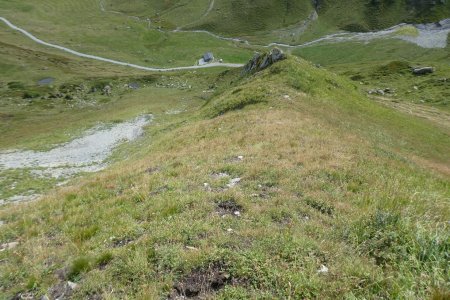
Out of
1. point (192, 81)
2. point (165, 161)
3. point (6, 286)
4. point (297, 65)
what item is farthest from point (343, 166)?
point (192, 81)

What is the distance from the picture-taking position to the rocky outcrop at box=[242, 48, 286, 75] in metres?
48.0

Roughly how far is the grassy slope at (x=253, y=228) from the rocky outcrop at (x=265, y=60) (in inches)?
1076

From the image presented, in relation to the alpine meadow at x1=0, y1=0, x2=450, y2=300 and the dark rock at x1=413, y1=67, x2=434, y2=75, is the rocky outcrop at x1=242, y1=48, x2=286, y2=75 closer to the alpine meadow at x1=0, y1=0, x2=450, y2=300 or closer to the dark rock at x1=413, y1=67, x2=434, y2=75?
the alpine meadow at x1=0, y1=0, x2=450, y2=300

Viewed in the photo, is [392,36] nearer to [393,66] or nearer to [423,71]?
[393,66]

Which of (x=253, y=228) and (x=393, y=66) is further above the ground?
(x=253, y=228)

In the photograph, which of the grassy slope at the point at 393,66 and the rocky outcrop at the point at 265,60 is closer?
the rocky outcrop at the point at 265,60

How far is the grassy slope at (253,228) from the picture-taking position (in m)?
8.29

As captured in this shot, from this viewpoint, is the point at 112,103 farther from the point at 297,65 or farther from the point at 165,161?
the point at 165,161

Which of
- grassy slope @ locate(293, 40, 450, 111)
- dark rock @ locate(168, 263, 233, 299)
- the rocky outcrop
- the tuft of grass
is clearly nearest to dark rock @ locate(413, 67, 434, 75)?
grassy slope @ locate(293, 40, 450, 111)

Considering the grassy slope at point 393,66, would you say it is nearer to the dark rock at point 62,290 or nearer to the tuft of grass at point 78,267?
the tuft of grass at point 78,267

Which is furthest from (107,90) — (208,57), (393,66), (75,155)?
(393,66)

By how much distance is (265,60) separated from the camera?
51219mm

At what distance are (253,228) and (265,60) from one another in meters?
43.4

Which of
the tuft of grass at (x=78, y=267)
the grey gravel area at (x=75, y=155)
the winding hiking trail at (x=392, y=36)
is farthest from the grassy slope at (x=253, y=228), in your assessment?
the winding hiking trail at (x=392, y=36)
